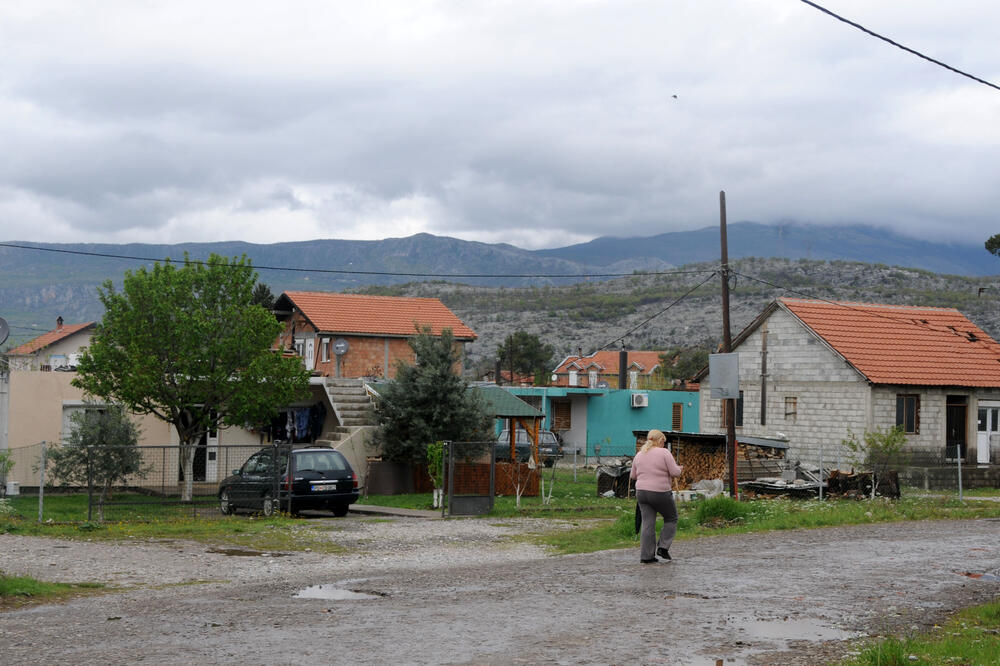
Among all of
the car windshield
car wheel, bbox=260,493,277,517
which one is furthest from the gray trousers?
the car windshield

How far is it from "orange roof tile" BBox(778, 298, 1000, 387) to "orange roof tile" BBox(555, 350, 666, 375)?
162ft

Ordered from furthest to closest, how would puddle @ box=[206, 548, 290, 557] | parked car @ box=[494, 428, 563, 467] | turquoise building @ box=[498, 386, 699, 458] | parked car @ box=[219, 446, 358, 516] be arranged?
turquoise building @ box=[498, 386, 699, 458], parked car @ box=[494, 428, 563, 467], parked car @ box=[219, 446, 358, 516], puddle @ box=[206, 548, 290, 557]

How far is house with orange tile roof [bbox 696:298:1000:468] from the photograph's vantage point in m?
34.9

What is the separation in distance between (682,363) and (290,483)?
2800 inches

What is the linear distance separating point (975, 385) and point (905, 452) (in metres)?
3.84

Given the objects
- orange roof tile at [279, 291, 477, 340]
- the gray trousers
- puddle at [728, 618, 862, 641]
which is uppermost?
orange roof tile at [279, 291, 477, 340]

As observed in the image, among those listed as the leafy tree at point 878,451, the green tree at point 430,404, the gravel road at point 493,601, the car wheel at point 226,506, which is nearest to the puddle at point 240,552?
the gravel road at point 493,601

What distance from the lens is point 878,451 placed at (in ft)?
103

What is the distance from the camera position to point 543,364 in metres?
92.2

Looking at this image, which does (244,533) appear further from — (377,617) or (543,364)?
(543,364)

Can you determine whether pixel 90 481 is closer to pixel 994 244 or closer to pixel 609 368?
pixel 994 244

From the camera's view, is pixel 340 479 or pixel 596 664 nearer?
pixel 596 664

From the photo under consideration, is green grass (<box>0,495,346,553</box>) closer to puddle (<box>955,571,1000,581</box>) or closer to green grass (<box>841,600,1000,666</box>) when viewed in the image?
puddle (<box>955,571,1000,581</box>)

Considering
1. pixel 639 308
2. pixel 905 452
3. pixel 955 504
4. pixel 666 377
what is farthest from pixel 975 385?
pixel 639 308
